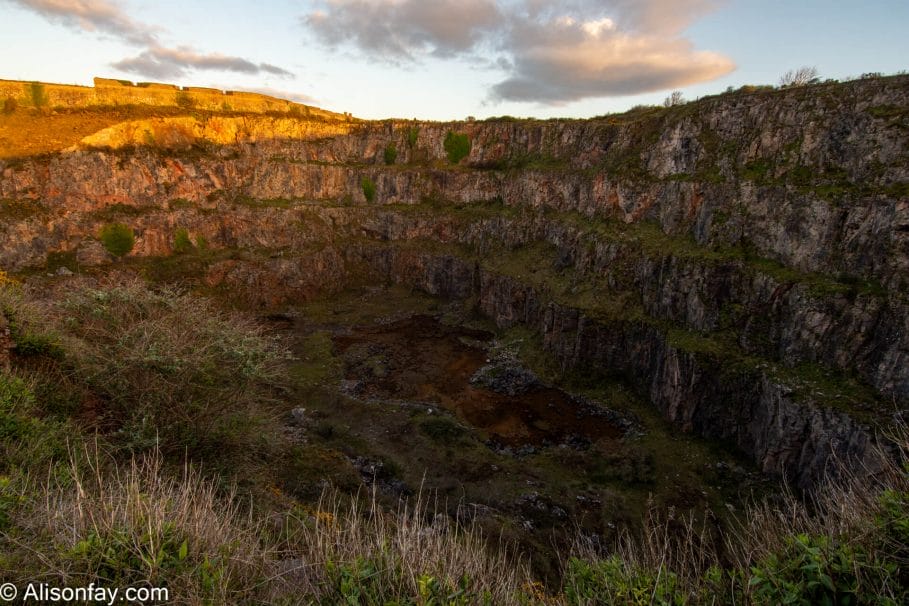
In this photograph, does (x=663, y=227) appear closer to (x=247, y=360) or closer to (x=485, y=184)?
(x=485, y=184)

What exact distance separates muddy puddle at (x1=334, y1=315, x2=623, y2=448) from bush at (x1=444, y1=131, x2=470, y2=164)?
84.6 ft

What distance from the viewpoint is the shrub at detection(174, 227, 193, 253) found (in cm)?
4716

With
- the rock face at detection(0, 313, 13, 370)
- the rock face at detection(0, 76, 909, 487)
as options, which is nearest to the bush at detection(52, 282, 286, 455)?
the rock face at detection(0, 313, 13, 370)

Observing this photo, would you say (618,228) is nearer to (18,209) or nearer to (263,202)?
(263,202)

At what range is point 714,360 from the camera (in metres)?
24.7

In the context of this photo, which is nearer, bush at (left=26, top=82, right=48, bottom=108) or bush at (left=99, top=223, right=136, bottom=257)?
bush at (left=99, top=223, right=136, bottom=257)

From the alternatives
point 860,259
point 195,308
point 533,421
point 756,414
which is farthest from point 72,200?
point 860,259

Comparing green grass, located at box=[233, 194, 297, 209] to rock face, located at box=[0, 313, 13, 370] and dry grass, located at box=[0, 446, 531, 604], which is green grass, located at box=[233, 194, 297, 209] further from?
dry grass, located at box=[0, 446, 531, 604]

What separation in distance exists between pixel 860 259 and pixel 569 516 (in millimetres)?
19567

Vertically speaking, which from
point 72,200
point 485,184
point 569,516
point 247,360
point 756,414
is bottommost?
point 569,516

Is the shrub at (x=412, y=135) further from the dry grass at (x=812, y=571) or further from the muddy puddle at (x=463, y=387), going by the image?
the dry grass at (x=812, y=571)

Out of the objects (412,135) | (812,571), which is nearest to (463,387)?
(812,571)

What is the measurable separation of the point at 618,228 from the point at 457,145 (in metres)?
28.3

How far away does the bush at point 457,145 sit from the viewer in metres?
55.8
